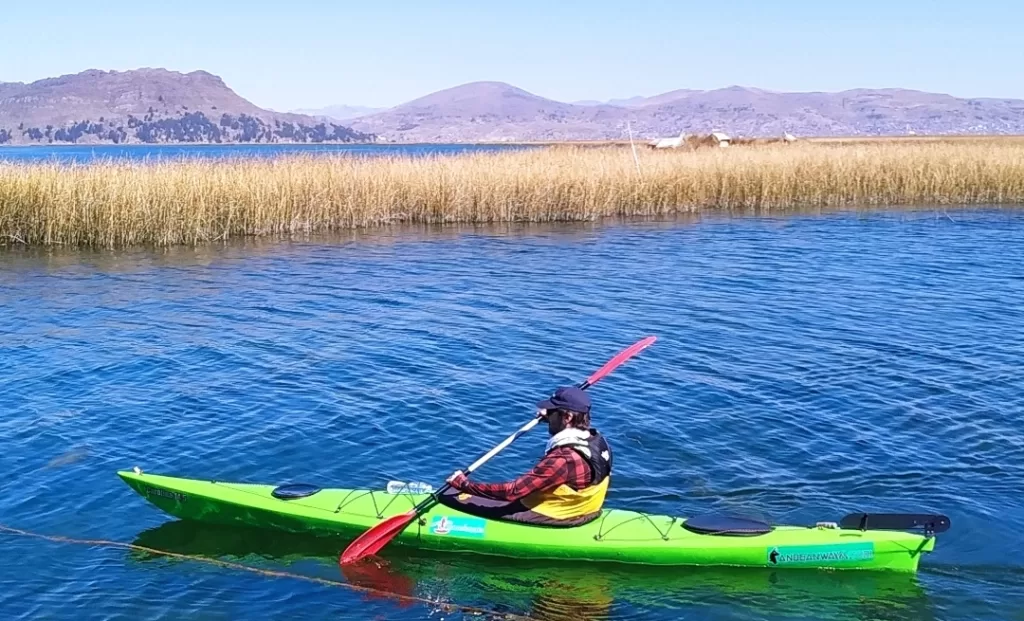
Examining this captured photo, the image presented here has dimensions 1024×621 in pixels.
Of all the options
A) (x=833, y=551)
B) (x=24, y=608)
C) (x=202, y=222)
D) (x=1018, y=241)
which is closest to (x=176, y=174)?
(x=202, y=222)

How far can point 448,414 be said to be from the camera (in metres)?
10.3

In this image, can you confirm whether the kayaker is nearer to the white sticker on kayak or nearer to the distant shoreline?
the white sticker on kayak

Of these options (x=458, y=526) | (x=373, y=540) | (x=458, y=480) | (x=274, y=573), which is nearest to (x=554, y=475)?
(x=458, y=480)

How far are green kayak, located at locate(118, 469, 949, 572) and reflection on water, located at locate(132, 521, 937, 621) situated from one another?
9 centimetres

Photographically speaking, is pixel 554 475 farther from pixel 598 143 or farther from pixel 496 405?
pixel 598 143

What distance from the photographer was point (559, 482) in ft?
23.0

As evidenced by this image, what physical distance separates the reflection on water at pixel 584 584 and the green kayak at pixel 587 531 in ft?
0.30

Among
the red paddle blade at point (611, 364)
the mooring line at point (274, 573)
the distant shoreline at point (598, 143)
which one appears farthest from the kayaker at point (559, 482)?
the distant shoreline at point (598, 143)

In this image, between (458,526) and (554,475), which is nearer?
(554,475)

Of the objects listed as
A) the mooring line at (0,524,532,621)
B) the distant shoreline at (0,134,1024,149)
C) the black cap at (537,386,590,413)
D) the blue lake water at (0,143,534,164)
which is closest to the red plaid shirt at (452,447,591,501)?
the black cap at (537,386,590,413)

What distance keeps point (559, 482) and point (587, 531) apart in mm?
446

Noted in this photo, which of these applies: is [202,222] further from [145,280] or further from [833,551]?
[833,551]

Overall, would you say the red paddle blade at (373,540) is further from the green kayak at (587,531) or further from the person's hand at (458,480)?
the person's hand at (458,480)

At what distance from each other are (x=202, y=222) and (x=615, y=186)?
1048 cm
